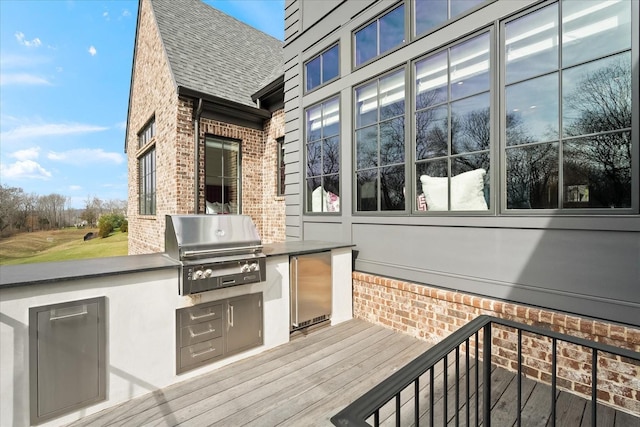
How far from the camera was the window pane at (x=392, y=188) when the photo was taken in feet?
11.8

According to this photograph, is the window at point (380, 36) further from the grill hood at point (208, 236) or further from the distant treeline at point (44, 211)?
the distant treeline at point (44, 211)

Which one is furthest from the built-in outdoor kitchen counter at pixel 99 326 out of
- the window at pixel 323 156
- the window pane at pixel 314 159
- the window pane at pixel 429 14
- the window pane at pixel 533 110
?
the window pane at pixel 429 14

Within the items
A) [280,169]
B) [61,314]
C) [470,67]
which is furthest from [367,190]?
[280,169]

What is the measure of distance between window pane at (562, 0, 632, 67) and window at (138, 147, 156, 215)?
27.0 ft

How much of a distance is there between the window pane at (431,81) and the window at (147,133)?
6985mm

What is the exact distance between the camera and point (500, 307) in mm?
2740

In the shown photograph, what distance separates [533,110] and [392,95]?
1578 millimetres

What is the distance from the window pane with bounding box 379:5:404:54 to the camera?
11.6ft

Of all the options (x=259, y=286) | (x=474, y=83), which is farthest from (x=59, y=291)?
(x=474, y=83)

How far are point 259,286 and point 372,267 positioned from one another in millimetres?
1596

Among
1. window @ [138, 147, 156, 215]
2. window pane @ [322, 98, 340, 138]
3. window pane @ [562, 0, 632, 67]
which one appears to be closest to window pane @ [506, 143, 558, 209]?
window pane @ [562, 0, 632, 67]

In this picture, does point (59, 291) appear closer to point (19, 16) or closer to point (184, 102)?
point (184, 102)

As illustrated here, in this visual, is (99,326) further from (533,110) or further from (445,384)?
(533,110)

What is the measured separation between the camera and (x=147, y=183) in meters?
8.28
